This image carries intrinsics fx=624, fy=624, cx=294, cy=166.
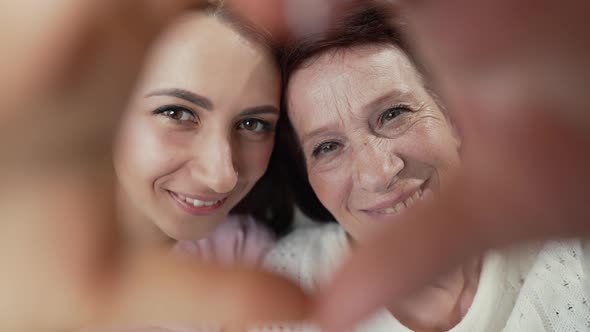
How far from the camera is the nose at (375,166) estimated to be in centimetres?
57

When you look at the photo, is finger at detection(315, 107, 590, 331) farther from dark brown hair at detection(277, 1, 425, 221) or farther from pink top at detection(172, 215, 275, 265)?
pink top at detection(172, 215, 275, 265)

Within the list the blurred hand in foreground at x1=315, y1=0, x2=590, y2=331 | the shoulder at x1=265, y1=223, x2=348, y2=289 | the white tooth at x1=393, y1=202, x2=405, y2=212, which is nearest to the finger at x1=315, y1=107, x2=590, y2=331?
the blurred hand in foreground at x1=315, y1=0, x2=590, y2=331

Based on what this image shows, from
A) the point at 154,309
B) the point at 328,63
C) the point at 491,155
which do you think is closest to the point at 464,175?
the point at 491,155

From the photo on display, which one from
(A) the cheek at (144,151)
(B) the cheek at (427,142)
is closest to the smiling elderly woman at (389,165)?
(B) the cheek at (427,142)

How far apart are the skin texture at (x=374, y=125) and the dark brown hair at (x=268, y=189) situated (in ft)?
0.14

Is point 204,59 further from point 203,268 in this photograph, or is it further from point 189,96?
point 203,268

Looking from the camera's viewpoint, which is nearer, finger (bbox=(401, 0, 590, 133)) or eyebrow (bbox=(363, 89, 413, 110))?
finger (bbox=(401, 0, 590, 133))

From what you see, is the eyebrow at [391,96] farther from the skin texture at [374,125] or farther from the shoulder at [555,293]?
the shoulder at [555,293]

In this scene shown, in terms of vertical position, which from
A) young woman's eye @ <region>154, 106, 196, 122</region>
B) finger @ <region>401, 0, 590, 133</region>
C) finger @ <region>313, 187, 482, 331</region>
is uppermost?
young woman's eye @ <region>154, 106, 196, 122</region>

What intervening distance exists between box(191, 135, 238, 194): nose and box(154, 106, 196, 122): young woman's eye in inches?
0.9

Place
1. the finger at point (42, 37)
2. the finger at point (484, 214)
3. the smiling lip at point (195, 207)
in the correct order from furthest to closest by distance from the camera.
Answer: the smiling lip at point (195, 207)
the finger at point (42, 37)
the finger at point (484, 214)

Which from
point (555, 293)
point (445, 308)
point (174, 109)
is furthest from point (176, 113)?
point (555, 293)

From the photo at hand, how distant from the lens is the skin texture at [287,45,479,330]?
0.57 metres

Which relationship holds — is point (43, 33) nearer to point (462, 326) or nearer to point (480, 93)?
point (480, 93)
